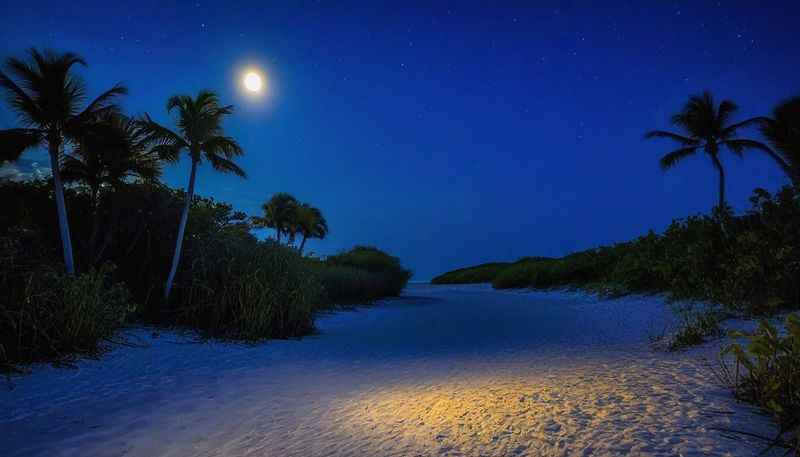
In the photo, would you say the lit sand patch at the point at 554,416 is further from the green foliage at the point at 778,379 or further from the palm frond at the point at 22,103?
the palm frond at the point at 22,103

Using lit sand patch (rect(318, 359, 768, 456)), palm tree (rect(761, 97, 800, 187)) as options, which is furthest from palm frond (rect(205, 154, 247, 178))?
palm tree (rect(761, 97, 800, 187))

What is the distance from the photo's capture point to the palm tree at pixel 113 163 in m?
9.26

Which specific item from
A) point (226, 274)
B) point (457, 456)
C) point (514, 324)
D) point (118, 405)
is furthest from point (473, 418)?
point (514, 324)

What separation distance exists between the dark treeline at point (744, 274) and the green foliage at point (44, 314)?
24.2 feet

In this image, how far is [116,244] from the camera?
33.8 feet

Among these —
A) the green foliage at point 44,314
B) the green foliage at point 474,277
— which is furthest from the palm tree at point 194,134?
the green foliage at point 474,277

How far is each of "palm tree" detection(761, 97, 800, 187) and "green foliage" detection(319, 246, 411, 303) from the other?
66.3ft

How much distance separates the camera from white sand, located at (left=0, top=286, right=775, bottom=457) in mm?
2738

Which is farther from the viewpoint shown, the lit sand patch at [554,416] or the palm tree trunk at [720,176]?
the palm tree trunk at [720,176]

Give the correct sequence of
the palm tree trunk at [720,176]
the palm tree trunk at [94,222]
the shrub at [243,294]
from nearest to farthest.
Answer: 1. the shrub at [243,294]
2. the palm tree trunk at [94,222]
3. the palm tree trunk at [720,176]

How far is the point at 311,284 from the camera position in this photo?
31.5 feet

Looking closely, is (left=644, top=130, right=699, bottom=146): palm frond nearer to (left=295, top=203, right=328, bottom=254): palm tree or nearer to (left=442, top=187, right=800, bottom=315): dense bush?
(left=442, top=187, right=800, bottom=315): dense bush

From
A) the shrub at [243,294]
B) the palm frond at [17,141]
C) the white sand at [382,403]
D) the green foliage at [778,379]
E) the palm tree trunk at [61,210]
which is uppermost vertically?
the palm frond at [17,141]

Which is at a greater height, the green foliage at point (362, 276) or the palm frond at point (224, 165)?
the palm frond at point (224, 165)
